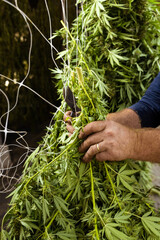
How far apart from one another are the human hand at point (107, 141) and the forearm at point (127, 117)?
8.3 inches

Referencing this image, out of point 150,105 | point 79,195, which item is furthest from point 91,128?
point 150,105

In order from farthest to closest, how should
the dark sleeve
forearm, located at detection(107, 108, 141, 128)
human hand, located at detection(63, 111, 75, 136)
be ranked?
1. the dark sleeve
2. forearm, located at detection(107, 108, 141, 128)
3. human hand, located at detection(63, 111, 75, 136)

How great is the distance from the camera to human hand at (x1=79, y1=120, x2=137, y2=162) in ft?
2.81

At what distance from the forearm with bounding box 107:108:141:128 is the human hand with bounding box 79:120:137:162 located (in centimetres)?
21

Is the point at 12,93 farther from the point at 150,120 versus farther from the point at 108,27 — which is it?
the point at 150,120

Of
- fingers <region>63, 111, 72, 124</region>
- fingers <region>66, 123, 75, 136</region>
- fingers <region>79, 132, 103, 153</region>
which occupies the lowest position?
fingers <region>79, 132, 103, 153</region>

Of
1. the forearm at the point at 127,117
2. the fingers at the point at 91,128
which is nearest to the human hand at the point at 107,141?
the fingers at the point at 91,128

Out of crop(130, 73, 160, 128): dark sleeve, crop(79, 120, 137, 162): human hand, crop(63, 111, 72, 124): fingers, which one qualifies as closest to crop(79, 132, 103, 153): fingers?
crop(79, 120, 137, 162): human hand

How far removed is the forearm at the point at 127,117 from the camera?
1.18 m

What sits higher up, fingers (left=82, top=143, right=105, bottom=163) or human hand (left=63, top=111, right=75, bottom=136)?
human hand (left=63, top=111, right=75, bottom=136)

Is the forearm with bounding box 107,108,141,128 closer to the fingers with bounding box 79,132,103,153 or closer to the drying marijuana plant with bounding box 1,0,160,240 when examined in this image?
the drying marijuana plant with bounding box 1,0,160,240

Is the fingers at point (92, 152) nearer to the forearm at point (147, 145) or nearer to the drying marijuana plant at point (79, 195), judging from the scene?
the drying marijuana plant at point (79, 195)

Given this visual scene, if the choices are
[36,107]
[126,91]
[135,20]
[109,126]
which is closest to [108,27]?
[135,20]

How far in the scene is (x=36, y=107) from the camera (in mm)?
1711
